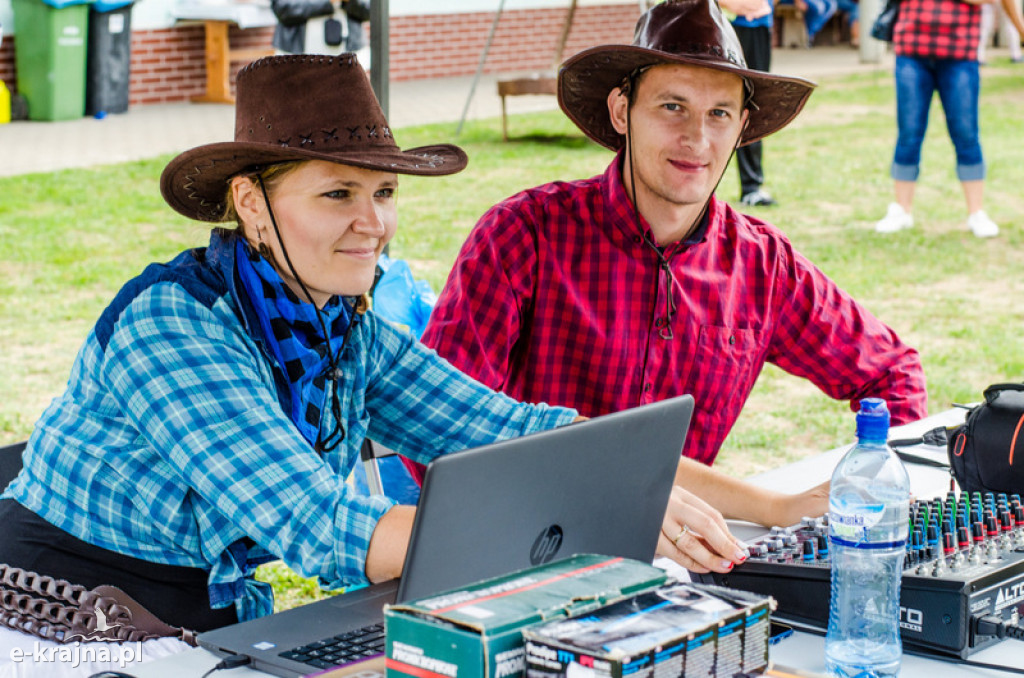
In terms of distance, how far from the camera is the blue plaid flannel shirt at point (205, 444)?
171 centimetres

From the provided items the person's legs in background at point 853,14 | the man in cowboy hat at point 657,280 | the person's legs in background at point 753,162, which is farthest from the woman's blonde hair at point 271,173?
the person's legs in background at point 853,14

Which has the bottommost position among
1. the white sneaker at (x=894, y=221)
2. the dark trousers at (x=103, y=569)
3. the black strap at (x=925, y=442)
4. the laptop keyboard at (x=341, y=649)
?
the white sneaker at (x=894, y=221)

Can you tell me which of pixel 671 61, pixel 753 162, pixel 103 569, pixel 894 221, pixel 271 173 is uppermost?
pixel 671 61

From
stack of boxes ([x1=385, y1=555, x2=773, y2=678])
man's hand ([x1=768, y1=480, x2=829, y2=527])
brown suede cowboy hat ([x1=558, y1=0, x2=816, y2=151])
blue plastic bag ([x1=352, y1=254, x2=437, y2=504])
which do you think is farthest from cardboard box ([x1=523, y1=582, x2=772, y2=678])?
blue plastic bag ([x1=352, y1=254, x2=437, y2=504])

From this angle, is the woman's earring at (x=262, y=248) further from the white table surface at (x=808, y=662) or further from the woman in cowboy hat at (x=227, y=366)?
the white table surface at (x=808, y=662)

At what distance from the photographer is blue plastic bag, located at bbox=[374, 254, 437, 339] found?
10.2 ft

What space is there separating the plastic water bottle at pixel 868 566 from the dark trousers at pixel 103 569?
0.97 meters

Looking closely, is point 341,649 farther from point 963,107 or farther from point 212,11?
point 212,11

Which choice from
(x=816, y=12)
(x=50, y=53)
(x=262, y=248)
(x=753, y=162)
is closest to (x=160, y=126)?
(x=50, y=53)

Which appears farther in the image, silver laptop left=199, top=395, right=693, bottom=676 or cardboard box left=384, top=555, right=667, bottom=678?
silver laptop left=199, top=395, right=693, bottom=676

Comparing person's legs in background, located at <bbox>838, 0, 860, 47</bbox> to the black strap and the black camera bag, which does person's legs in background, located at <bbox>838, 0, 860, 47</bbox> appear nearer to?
the black strap

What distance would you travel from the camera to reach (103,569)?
1.98 metres

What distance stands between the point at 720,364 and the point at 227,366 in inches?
48.2

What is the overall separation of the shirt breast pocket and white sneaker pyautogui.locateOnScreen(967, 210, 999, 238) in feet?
19.1
